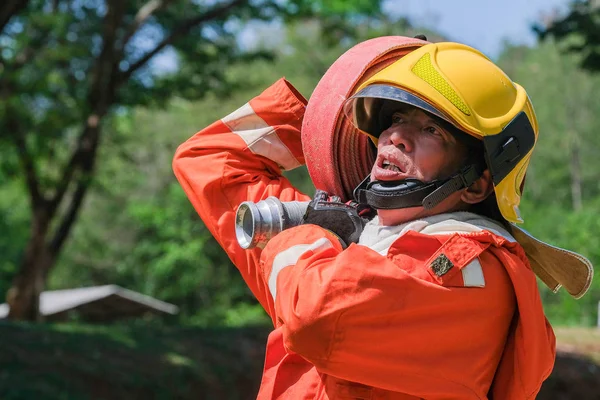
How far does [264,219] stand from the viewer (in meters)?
2.13

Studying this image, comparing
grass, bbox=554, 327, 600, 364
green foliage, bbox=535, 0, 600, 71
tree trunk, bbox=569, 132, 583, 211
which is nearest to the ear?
green foliage, bbox=535, 0, 600, 71

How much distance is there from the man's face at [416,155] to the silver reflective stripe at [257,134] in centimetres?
42

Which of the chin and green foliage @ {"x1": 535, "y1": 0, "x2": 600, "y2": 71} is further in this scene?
green foliage @ {"x1": 535, "y1": 0, "x2": 600, "y2": 71}

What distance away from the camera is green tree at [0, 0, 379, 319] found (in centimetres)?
1258

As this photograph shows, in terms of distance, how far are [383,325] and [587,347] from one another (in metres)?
10.8

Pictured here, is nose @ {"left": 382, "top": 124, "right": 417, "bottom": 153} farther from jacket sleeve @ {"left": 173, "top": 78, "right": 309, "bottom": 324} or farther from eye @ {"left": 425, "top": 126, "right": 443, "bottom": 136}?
jacket sleeve @ {"left": 173, "top": 78, "right": 309, "bottom": 324}

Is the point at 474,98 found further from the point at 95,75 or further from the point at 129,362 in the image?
the point at 95,75

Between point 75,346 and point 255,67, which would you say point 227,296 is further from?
point 75,346

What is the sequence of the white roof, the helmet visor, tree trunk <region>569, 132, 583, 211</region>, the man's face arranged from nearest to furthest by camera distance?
the man's face → the helmet visor → the white roof → tree trunk <region>569, 132, 583, 211</region>

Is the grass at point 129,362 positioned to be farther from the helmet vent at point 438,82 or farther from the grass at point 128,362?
the helmet vent at point 438,82

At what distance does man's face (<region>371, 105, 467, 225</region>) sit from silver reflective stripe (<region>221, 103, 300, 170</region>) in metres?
0.42

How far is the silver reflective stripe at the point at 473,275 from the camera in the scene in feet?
6.24

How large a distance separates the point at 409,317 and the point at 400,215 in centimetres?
32

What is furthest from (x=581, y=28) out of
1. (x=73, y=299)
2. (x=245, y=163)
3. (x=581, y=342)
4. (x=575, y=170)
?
(x=575, y=170)
